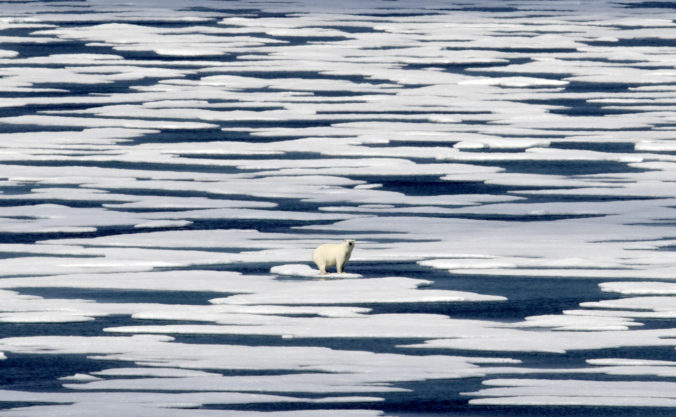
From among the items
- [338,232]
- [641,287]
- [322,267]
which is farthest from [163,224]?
[641,287]

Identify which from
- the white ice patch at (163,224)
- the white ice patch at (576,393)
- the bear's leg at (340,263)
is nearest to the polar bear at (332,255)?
the bear's leg at (340,263)

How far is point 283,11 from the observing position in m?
18.9

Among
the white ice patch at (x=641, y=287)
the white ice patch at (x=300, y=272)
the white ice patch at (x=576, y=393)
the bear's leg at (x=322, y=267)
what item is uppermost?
the bear's leg at (x=322, y=267)

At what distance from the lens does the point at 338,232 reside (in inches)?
265

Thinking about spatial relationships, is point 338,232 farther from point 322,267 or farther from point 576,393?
point 576,393

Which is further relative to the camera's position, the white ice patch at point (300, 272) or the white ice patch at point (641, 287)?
the white ice patch at point (300, 272)

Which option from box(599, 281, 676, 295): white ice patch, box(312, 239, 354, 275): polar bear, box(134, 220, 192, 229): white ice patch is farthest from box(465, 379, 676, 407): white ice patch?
box(134, 220, 192, 229): white ice patch

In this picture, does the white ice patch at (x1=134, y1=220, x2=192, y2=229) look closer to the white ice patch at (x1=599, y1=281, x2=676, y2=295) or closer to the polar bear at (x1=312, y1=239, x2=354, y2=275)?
the polar bear at (x1=312, y1=239, x2=354, y2=275)

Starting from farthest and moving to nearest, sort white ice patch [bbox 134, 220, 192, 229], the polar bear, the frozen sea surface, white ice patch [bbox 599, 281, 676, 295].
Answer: white ice patch [bbox 134, 220, 192, 229] → the polar bear → white ice patch [bbox 599, 281, 676, 295] → the frozen sea surface

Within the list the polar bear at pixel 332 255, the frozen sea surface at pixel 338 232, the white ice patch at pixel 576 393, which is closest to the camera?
the white ice patch at pixel 576 393

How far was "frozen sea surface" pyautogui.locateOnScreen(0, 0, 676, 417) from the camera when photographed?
4.49 meters

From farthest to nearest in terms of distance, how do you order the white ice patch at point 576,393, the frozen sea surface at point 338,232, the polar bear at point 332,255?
the polar bear at point 332,255
the frozen sea surface at point 338,232
the white ice patch at point 576,393

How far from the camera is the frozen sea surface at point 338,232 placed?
4.49 meters

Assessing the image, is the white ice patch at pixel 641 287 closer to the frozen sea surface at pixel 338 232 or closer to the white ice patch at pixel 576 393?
the frozen sea surface at pixel 338 232
